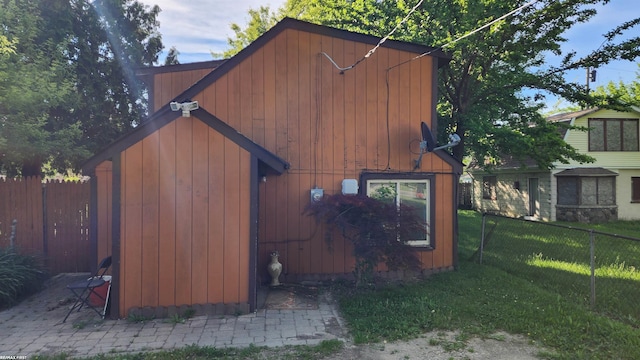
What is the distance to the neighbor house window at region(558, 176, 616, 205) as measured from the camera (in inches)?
→ 633

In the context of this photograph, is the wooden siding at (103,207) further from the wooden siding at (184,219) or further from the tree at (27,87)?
the tree at (27,87)

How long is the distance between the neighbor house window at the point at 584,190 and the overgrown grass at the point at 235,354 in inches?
654

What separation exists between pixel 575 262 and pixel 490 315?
4491 mm

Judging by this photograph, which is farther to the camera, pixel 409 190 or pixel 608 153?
pixel 608 153

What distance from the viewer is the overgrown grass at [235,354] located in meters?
3.65

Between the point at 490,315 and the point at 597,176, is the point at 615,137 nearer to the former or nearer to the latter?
the point at 597,176

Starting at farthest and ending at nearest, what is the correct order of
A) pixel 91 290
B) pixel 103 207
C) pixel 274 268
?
pixel 103 207 → pixel 274 268 → pixel 91 290

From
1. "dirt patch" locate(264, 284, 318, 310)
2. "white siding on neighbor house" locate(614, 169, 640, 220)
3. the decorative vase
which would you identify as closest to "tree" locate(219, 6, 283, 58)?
the decorative vase

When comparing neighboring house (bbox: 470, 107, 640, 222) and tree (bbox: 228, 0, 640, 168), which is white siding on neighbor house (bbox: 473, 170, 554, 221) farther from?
tree (bbox: 228, 0, 640, 168)

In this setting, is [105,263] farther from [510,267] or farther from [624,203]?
[624,203]

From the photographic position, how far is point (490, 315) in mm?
4742

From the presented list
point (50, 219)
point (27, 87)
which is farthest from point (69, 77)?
point (50, 219)

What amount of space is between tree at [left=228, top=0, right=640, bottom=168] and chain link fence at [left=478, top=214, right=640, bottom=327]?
7.56 feet


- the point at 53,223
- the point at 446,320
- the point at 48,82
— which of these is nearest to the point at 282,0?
the point at 48,82
